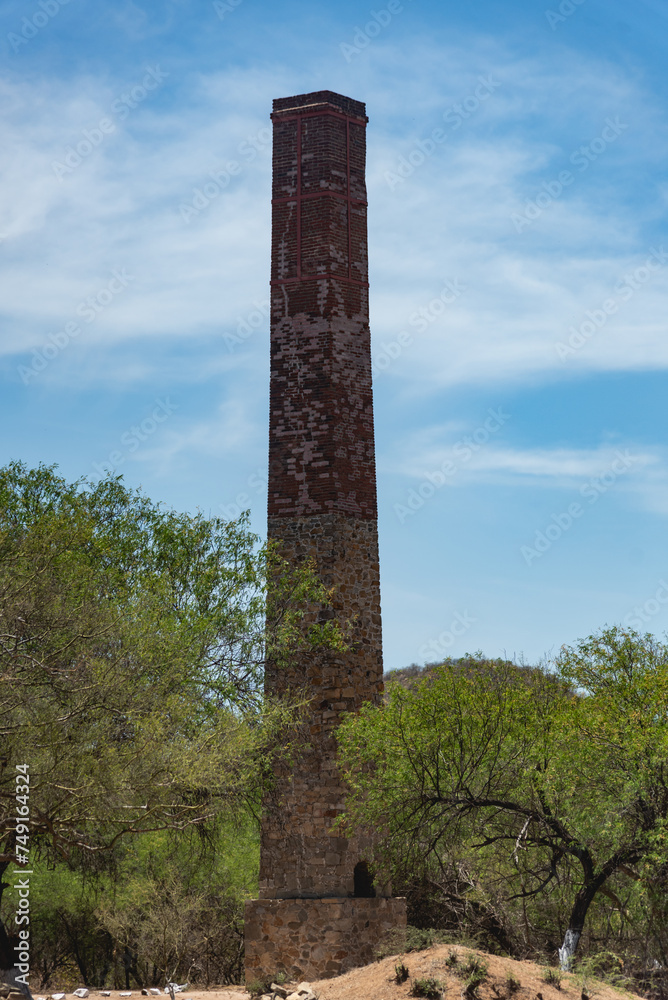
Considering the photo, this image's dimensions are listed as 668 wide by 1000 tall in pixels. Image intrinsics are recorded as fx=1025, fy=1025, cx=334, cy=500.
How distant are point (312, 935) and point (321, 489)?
9.36 m

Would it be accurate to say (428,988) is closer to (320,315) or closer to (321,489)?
(321,489)

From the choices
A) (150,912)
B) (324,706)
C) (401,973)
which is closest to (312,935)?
(324,706)

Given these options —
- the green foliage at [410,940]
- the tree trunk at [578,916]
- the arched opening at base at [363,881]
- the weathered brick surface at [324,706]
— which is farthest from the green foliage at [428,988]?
the arched opening at base at [363,881]

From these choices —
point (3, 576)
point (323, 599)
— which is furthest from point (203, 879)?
point (3, 576)

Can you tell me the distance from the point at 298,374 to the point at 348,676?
23.2 feet

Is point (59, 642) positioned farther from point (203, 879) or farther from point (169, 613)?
point (203, 879)

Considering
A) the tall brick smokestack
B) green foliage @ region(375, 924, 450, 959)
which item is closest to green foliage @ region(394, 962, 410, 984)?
green foliage @ region(375, 924, 450, 959)

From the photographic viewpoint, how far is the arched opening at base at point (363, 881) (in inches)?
848

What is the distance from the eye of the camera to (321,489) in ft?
75.8

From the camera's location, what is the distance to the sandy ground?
1520 centimetres

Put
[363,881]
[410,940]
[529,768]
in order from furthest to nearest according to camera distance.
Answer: [363,881] → [529,768] → [410,940]

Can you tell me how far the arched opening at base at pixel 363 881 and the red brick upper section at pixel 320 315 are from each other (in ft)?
24.9

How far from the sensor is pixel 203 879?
2936 cm

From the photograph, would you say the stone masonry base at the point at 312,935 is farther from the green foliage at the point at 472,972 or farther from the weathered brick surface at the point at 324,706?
the green foliage at the point at 472,972
